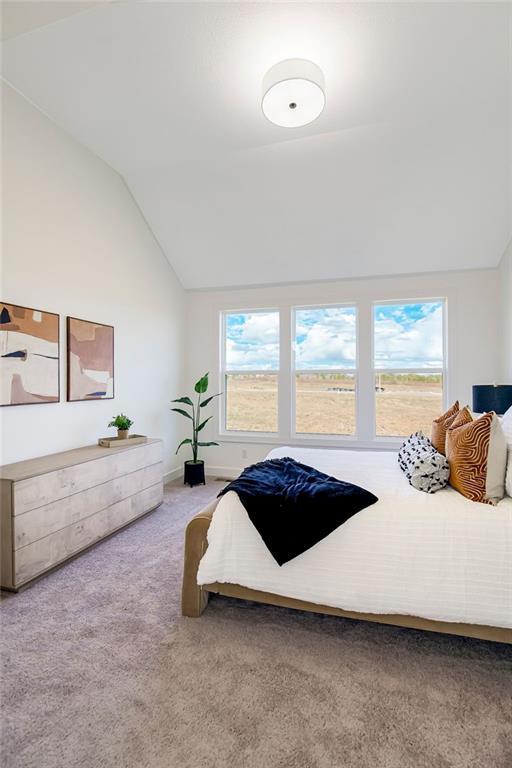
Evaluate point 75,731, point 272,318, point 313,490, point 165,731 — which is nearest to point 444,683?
point 313,490

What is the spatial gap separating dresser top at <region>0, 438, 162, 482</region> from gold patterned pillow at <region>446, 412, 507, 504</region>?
245 centimetres

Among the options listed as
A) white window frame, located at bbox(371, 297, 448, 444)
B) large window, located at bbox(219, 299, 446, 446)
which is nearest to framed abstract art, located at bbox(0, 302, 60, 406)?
large window, located at bbox(219, 299, 446, 446)

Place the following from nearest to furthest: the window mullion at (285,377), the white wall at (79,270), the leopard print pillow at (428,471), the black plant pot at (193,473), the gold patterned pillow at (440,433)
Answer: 1. the leopard print pillow at (428,471)
2. the gold patterned pillow at (440,433)
3. the white wall at (79,270)
4. the black plant pot at (193,473)
5. the window mullion at (285,377)

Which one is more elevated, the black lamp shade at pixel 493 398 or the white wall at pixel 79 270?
the white wall at pixel 79 270

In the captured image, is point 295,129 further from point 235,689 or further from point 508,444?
point 235,689

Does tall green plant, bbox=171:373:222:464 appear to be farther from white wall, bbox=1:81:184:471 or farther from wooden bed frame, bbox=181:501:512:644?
wooden bed frame, bbox=181:501:512:644

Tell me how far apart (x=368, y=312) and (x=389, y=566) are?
332 centimetres

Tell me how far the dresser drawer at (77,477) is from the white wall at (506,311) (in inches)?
142

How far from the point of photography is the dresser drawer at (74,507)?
2.19 metres

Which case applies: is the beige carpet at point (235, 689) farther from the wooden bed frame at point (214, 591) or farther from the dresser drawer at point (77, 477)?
the dresser drawer at point (77, 477)

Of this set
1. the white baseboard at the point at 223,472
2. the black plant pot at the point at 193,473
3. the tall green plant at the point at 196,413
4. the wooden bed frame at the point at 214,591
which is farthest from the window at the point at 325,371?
the wooden bed frame at the point at 214,591

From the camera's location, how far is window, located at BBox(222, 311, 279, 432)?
15.8ft

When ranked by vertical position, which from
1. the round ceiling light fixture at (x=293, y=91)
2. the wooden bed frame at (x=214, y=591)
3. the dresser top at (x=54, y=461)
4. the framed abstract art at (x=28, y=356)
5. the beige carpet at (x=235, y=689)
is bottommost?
the beige carpet at (x=235, y=689)

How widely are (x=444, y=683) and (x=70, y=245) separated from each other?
369 cm
